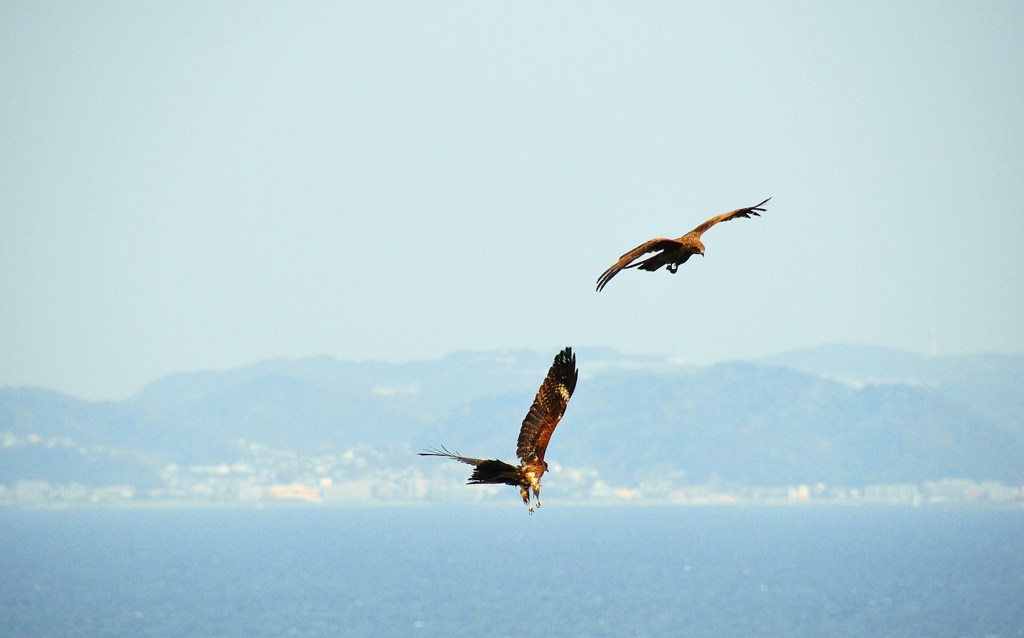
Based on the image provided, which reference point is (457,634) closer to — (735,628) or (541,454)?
(735,628)

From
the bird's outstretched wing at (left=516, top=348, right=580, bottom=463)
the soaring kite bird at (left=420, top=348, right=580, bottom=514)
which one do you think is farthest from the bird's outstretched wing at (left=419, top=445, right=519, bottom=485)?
the bird's outstretched wing at (left=516, top=348, right=580, bottom=463)

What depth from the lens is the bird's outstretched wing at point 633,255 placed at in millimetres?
17283

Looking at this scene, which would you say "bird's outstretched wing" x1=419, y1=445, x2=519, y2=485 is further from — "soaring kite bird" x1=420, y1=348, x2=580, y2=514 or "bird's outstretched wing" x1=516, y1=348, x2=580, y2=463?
"bird's outstretched wing" x1=516, y1=348, x2=580, y2=463

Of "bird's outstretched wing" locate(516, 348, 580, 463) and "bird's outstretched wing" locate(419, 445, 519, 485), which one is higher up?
"bird's outstretched wing" locate(516, 348, 580, 463)

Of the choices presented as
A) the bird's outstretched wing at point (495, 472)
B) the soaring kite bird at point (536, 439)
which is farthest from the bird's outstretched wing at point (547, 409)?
the bird's outstretched wing at point (495, 472)

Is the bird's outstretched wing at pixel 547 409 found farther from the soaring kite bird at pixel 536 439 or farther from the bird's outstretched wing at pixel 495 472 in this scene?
the bird's outstretched wing at pixel 495 472

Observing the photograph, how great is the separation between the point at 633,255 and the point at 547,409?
7.46 feet

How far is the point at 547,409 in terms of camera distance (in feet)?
59.7

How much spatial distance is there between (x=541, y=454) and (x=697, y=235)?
3706 millimetres

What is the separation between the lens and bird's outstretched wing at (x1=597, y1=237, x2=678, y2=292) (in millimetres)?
17283

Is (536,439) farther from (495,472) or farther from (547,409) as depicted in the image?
(495,472)

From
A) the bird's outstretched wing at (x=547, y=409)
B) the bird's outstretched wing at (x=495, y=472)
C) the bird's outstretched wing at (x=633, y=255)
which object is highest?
the bird's outstretched wing at (x=633, y=255)

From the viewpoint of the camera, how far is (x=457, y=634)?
7318 inches

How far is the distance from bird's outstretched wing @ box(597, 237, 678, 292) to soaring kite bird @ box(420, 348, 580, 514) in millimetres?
1245
